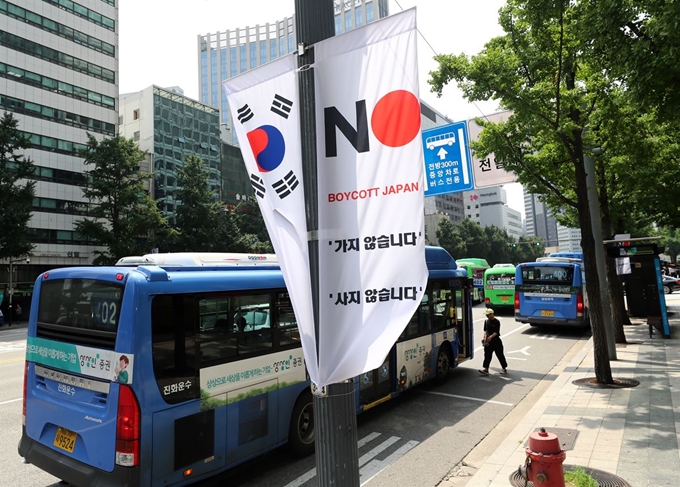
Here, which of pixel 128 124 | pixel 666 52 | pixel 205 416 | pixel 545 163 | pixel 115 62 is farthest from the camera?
pixel 128 124

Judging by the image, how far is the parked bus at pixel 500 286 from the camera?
24.7 m

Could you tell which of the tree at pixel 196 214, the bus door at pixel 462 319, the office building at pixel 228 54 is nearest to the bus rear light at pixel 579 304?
the bus door at pixel 462 319

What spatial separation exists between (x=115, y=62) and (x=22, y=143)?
18578mm

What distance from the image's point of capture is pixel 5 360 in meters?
14.2

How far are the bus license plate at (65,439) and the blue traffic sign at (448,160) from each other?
830cm

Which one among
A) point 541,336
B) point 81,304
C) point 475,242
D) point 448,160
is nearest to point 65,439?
point 81,304

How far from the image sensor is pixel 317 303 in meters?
2.73

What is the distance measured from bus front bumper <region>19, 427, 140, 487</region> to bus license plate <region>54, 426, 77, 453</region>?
0.09 m

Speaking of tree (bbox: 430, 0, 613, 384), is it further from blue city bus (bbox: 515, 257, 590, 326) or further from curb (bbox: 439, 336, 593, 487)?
blue city bus (bbox: 515, 257, 590, 326)

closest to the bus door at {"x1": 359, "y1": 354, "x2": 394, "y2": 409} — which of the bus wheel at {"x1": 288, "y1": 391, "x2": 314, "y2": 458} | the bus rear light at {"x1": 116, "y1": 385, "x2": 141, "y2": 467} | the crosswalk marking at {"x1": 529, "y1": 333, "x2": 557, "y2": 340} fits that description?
the bus wheel at {"x1": 288, "y1": 391, "x2": 314, "y2": 458}

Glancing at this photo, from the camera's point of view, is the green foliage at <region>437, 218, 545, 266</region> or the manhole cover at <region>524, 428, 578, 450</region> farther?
the green foliage at <region>437, 218, 545, 266</region>

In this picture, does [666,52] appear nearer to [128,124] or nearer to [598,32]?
[598,32]

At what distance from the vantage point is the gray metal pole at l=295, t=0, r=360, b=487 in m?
2.64

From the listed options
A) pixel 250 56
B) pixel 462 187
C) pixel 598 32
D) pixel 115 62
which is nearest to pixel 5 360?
pixel 462 187
